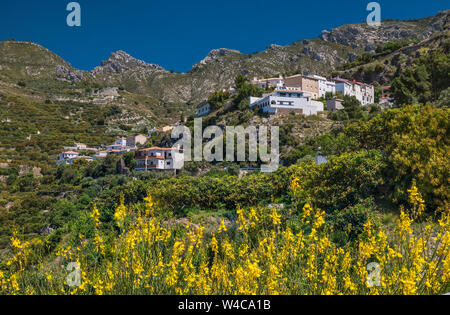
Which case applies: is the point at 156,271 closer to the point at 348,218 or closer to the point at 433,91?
the point at 348,218

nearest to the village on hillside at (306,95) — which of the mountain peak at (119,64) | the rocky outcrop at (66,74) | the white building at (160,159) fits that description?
the white building at (160,159)

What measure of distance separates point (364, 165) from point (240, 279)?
29.3 feet

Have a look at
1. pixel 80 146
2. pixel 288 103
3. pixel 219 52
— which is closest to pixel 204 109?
pixel 288 103

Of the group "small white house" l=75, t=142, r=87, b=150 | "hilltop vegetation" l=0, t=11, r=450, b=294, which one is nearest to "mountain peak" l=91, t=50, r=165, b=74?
"hilltop vegetation" l=0, t=11, r=450, b=294

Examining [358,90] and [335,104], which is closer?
[335,104]

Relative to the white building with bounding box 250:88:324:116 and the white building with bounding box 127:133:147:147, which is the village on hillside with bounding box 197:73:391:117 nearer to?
the white building with bounding box 250:88:324:116

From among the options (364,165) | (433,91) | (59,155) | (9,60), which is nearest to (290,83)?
(433,91)

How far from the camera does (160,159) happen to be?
152ft

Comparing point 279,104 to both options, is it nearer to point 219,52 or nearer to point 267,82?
point 267,82

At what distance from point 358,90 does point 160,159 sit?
1418 inches

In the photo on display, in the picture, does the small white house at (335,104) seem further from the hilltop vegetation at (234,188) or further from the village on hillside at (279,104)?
the hilltop vegetation at (234,188)

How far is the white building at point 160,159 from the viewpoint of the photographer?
45625mm

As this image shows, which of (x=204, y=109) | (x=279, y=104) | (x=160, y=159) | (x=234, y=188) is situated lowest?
(x=234, y=188)

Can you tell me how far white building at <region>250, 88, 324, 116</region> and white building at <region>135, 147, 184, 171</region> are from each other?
14.4 metres
